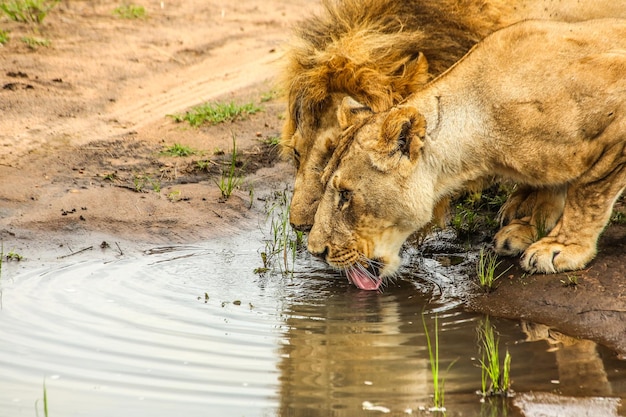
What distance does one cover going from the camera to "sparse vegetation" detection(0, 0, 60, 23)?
1038cm

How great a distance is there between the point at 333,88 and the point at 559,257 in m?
1.53

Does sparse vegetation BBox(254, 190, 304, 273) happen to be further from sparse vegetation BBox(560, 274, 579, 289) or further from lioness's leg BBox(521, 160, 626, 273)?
sparse vegetation BBox(560, 274, 579, 289)

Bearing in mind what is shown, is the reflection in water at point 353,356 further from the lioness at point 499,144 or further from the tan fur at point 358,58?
the tan fur at point 358,58

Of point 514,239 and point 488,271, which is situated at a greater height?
point 514,239

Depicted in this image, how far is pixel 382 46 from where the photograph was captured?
5.70 m

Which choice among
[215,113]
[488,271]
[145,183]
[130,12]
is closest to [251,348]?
[488,271]

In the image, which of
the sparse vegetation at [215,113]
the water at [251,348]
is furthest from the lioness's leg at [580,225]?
the sparse vegetation at [215,113]

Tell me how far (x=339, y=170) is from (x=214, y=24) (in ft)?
21.5

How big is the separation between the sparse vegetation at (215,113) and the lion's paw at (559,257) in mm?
3922

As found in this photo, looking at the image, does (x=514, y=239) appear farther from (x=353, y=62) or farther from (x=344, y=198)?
(x=353, y=62)

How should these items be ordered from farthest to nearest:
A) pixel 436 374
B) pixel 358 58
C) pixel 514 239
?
pixel 514 239 → pixel 358 58 → pixel 436 374

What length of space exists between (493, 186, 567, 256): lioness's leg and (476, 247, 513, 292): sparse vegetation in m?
0.09

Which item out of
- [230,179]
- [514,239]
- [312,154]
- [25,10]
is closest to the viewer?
[312,154]

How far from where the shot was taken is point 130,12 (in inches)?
448
